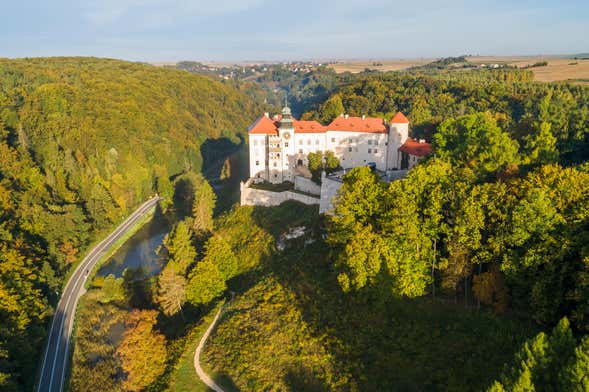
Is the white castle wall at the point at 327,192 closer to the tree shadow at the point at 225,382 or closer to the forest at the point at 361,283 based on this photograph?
the forest at the point at 361,283

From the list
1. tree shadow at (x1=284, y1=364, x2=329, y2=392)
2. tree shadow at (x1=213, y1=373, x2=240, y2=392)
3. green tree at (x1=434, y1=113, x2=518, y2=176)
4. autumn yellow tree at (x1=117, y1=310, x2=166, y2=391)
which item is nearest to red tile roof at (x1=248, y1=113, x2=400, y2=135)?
green tree at (x1=434, y1=113, x2=518, y2=176)

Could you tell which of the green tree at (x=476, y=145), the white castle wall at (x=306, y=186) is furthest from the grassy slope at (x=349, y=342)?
the white castle wall at (x=306, y=186)

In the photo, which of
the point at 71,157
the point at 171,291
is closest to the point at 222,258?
the point at 171,291

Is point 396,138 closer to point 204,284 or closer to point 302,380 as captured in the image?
point 204,284

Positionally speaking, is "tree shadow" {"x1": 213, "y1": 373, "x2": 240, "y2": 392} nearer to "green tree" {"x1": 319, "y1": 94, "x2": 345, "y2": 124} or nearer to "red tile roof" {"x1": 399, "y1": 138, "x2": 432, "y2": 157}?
"red tile roof" {"x1": 399, "y1": 138, "x2": 432, "y2": 157}

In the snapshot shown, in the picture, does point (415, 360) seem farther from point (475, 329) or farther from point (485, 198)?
point (485, 198)

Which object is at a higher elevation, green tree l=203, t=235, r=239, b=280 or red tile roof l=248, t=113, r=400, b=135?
red tile roof l=248, t=113, r=400, b=135
